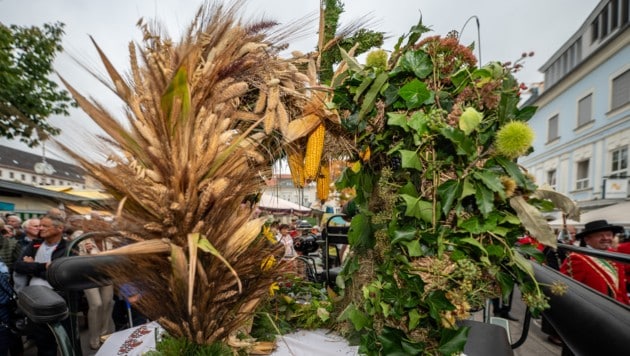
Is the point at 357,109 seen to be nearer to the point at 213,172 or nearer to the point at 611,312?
the point at 213,172

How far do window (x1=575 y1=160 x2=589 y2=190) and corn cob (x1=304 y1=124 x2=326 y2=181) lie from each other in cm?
2294

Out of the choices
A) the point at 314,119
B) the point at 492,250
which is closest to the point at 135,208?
the point at 314,119

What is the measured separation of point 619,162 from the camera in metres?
14.9

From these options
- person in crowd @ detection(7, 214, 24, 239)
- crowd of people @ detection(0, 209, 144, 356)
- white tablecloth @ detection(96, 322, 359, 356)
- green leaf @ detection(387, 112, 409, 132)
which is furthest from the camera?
person in crowd @ detection(7, 214, 24, 239)

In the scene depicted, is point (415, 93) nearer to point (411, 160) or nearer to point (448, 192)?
point (411, 160)

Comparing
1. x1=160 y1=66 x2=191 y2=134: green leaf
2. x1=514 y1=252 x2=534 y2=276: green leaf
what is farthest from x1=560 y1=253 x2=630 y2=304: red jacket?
x1=160 y1=66 x2=191 y2=134: green leaf

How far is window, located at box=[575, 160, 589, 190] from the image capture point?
1815 cm

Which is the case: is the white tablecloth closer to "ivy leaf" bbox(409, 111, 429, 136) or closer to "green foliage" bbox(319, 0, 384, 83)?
"ivy leaf" bbox(409, 111, 429, 136)

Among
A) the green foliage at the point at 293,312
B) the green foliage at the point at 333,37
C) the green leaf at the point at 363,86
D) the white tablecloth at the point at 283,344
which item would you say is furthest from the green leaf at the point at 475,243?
the green foliage at the point at 333,37

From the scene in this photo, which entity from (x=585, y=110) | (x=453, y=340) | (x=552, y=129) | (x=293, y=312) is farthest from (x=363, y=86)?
(x=552, y=129)

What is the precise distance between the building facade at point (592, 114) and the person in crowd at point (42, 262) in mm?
15085

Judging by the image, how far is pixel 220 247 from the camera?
2.97 feet

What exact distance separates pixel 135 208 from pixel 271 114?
0.61 m

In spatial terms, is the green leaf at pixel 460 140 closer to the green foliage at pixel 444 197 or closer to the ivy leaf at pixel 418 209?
the green foliage at pixel 444 197
